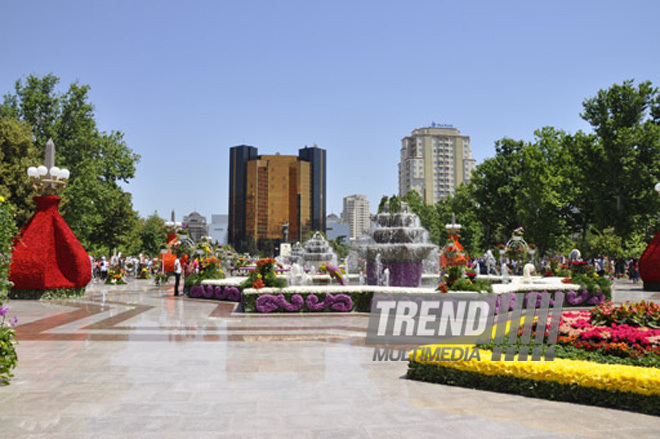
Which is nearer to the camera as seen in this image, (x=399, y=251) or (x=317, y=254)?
(x=399, y=251)

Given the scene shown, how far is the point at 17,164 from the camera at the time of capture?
29609mm

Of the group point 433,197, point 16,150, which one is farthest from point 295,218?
point 16,150

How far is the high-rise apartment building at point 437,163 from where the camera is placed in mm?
139375

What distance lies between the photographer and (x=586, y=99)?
119 feet

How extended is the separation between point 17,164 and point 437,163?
121m

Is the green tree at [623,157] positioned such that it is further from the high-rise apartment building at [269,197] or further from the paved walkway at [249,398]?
the high-rise apartment building at [269,197]

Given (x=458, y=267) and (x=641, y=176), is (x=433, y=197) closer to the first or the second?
(x=641, y=176)

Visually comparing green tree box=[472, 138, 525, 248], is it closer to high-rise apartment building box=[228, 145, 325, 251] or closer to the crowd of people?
the crowd of people

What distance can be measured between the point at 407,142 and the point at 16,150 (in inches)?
5104

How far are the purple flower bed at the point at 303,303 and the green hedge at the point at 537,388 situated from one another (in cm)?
812

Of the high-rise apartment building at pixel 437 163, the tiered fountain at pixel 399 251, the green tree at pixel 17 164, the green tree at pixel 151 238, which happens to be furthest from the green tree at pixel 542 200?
the high-rise apartment building at pixel 437 163

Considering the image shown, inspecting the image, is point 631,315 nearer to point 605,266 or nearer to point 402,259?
point 402,259

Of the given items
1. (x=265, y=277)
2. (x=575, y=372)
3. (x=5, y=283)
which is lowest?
(x=575, y=372)

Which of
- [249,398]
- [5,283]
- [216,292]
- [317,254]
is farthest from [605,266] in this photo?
[5,283]
